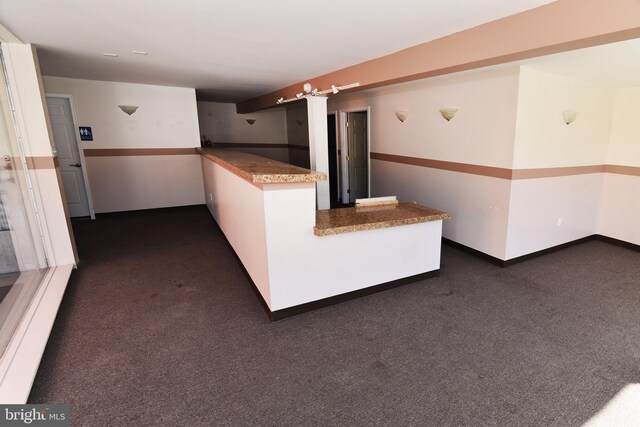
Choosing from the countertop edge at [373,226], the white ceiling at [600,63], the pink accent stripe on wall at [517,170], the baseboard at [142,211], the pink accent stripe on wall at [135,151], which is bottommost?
the baseboard at [142,211]

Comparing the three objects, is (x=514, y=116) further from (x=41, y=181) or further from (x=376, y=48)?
(x=41, y=181)

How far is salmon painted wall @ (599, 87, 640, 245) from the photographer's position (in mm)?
4051

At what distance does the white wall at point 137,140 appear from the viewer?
17.8ft

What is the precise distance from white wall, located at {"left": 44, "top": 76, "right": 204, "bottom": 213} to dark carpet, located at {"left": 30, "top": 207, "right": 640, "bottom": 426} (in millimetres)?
2752

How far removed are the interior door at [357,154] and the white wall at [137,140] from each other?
3.08m

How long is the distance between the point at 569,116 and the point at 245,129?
699cm

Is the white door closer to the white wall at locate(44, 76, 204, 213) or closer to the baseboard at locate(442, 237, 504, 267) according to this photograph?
the white wall at locate(44, 76, 204, 213)

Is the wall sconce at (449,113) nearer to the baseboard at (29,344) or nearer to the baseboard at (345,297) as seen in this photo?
the baseboard at (345,297)

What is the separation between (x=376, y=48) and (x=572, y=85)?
2496 millimetres

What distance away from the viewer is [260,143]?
888 cm

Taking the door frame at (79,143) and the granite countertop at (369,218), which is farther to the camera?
the door frame at (79,143)

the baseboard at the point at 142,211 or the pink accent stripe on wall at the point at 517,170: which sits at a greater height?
the pink accent stripe on wall at the point at 517,170

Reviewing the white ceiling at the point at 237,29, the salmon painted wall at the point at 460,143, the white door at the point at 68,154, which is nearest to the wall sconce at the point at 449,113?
the salmon painted wall at the point at 460,143

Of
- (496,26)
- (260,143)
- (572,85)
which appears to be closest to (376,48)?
(496,26)
